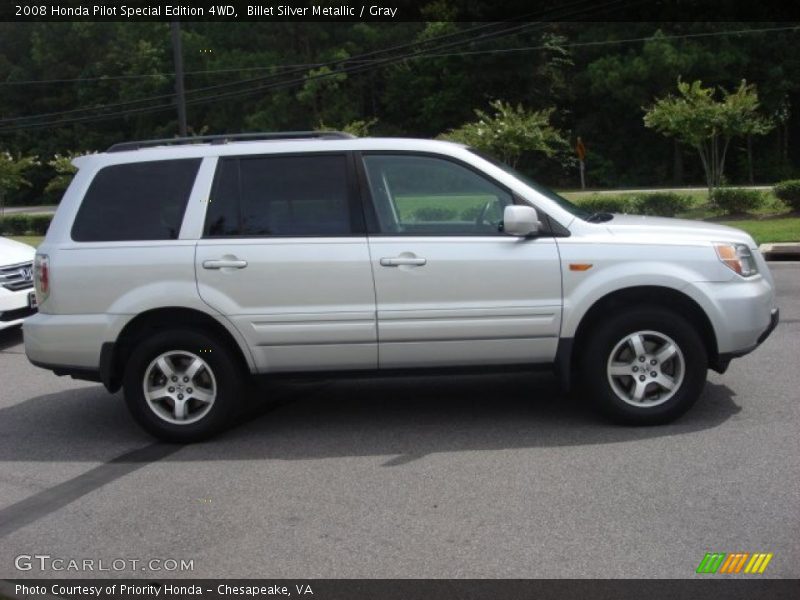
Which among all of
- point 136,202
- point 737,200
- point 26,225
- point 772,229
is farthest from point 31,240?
point 136,202

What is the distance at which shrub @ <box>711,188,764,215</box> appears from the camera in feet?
77.6

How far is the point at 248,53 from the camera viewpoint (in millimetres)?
65188

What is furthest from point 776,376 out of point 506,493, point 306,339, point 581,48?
point 581,48

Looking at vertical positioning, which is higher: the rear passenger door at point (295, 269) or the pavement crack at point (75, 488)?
the rear passenger door at point (295, 269)

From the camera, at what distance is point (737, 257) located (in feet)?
19.6

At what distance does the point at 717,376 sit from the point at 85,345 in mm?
4735

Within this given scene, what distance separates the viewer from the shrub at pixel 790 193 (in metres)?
22.5

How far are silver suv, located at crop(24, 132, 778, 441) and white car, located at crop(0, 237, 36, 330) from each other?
3988 millimetres

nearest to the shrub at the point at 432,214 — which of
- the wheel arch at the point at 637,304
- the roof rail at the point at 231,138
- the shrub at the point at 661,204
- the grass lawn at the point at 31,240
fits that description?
the roof rail at the point at 231,138

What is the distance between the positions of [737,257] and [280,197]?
301cm

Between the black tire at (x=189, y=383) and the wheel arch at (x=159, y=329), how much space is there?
55mm

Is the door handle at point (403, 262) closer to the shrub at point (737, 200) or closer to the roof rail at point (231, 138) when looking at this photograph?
the roof rail at point (231, 138)

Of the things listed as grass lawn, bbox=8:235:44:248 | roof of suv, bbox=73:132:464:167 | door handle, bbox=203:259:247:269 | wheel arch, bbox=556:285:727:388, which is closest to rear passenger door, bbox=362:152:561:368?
wheel arch, bbox=556:285:727:388

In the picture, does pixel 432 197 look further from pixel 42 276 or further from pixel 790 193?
pixel 790 193
